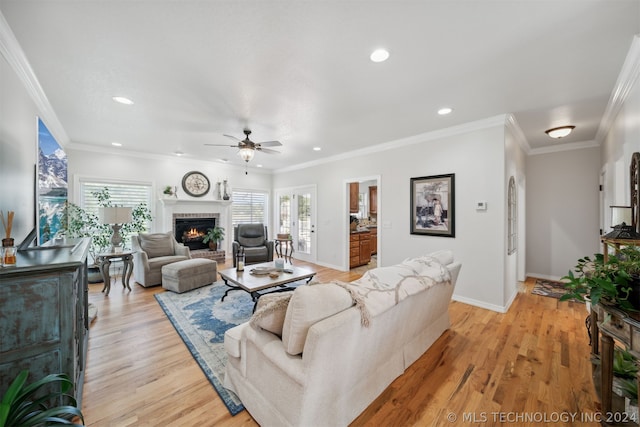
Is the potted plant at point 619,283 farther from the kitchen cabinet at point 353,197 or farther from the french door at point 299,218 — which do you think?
the french door at point 299,218

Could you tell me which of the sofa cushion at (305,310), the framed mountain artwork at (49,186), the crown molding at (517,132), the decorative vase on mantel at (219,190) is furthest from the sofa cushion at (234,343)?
the decorative vase on mantel at (219,190)

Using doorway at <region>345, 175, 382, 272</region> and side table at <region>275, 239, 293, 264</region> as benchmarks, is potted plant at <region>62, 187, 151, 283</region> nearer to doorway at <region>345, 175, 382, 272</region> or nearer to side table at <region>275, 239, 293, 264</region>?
side table at <region>275, 239, 293, 264</region>

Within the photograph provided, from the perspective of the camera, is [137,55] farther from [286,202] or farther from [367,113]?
[286,202]

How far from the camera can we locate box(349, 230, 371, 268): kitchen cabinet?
19.0ft

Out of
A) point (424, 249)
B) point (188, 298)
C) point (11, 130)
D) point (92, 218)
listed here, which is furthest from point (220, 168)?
point (424, 249)

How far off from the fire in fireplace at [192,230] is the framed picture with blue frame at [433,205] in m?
5.03

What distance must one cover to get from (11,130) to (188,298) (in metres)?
2.64

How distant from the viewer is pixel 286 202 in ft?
24.5

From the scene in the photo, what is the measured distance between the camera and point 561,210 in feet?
15.9

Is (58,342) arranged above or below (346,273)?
above

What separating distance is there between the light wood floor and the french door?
3.96 meters

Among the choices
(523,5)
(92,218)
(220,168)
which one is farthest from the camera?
(220,168)

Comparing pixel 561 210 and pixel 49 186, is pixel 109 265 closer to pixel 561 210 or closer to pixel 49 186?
pixel 49 186

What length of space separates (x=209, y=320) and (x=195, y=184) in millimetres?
4221
